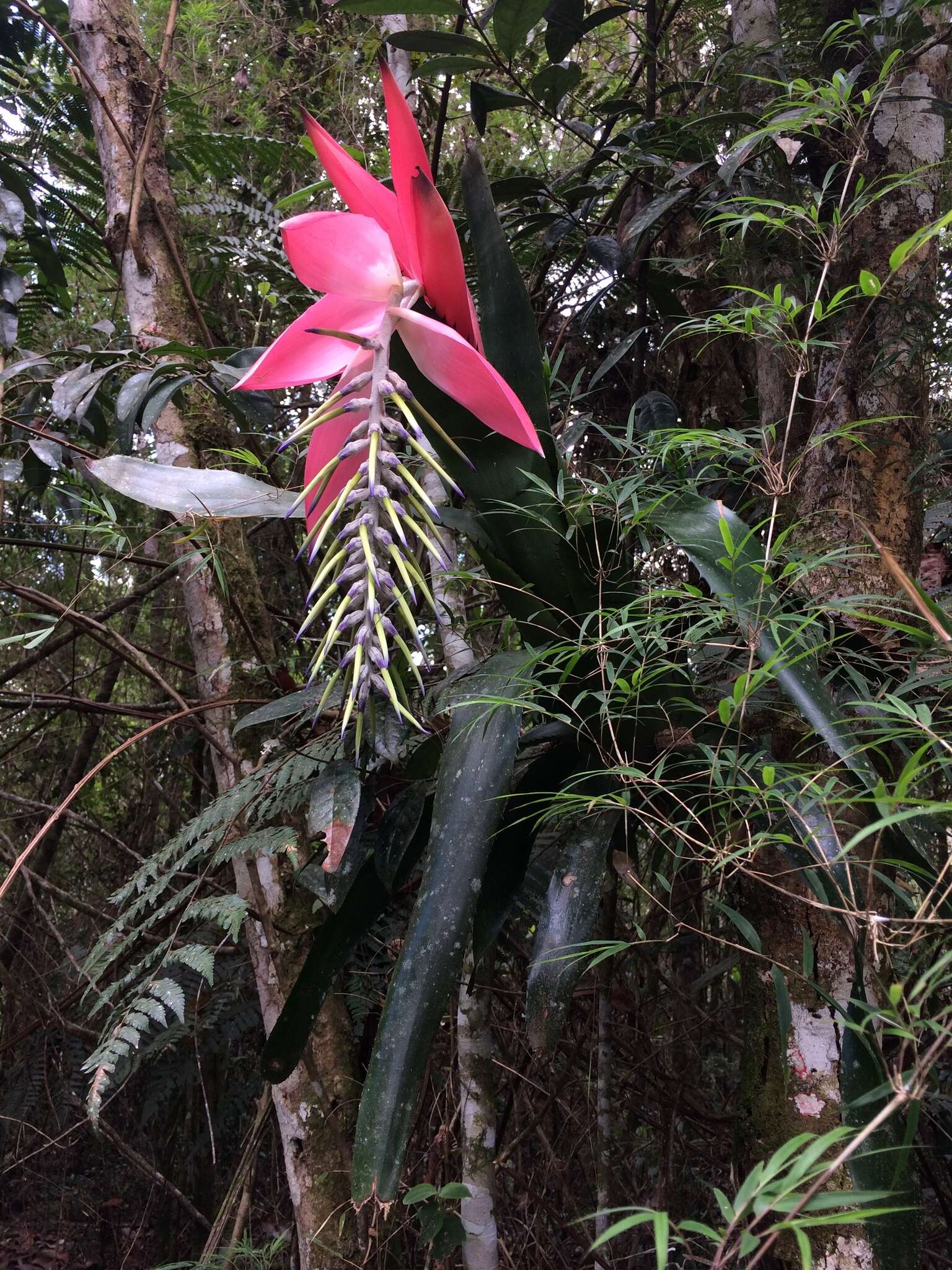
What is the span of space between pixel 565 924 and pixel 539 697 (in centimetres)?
22

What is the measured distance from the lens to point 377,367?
26.9 inches

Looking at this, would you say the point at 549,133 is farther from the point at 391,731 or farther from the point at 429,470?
the point at 391,731

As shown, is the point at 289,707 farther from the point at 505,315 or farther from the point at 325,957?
the point at 505,315

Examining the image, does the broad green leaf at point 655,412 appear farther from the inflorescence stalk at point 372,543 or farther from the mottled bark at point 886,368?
the inflorescence stalk at point 372,543

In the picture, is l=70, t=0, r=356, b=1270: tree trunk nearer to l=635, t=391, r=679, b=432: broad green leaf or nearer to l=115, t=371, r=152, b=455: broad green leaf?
l=115, t=371, r=152, b=455: broad green leaf

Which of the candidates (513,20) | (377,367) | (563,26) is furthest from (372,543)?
(563,26)

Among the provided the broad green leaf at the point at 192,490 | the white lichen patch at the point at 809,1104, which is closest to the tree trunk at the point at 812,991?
the white lichen patch at the point at 809,1104

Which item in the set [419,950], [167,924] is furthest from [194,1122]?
[419,950]

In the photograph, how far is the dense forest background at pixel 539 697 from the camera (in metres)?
0.64

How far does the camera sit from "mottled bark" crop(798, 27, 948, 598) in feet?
3.01

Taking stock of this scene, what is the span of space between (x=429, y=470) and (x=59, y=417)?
1.64 feet

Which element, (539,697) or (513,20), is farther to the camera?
(513,20)

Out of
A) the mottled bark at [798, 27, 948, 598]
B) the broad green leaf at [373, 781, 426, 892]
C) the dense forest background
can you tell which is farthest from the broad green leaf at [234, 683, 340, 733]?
the mottled bark at [798, 27, 948, 598]

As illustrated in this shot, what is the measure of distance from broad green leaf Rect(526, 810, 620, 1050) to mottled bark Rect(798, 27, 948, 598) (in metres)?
0.37
